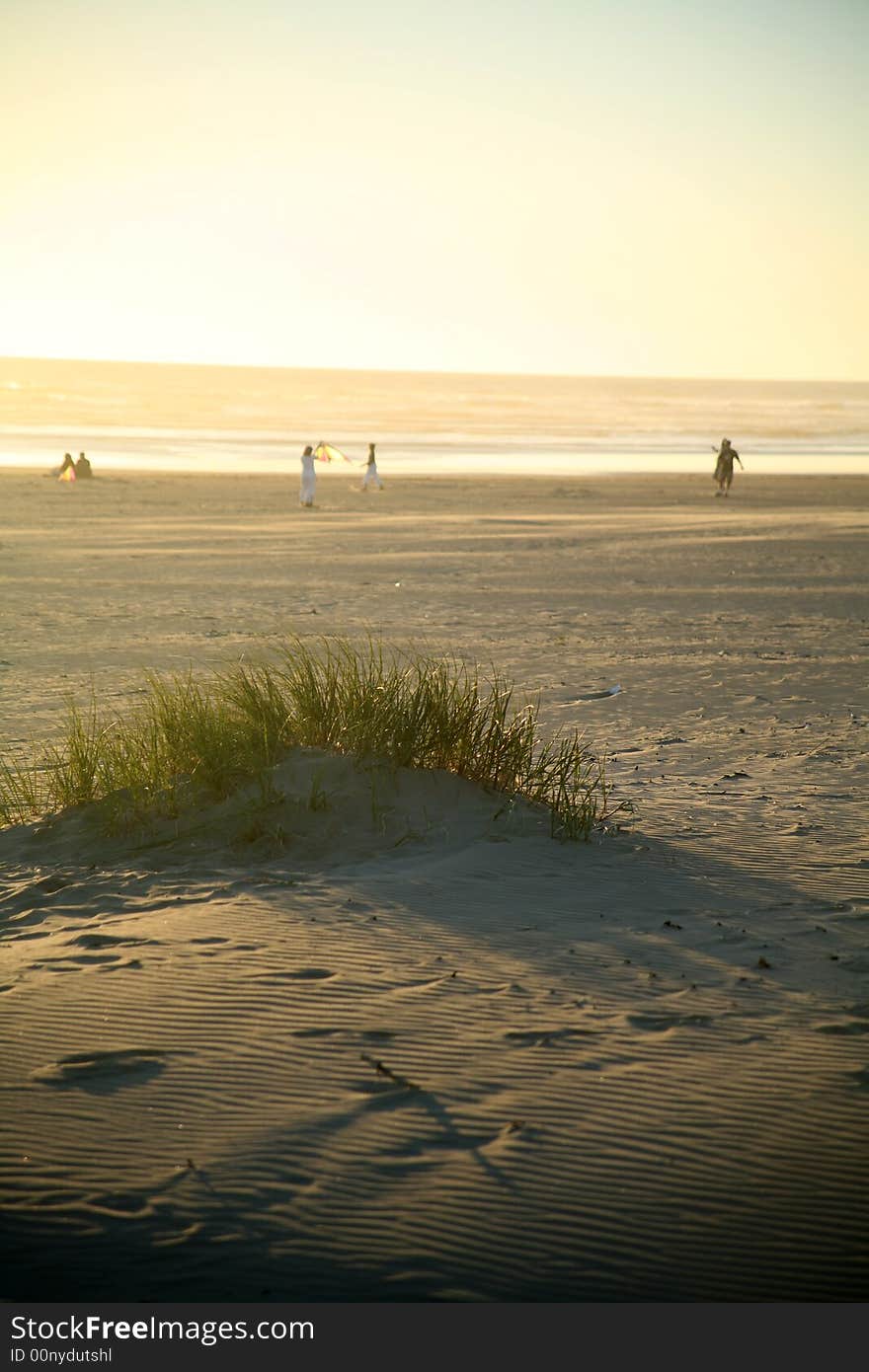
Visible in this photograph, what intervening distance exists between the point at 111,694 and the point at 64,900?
4411 millimetres

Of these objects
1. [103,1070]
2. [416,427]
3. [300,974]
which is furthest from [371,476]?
[416,427]

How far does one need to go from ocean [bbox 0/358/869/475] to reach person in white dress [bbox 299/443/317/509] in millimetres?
12605

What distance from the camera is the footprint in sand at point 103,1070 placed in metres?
4.25

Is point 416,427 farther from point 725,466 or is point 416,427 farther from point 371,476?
point 725,466

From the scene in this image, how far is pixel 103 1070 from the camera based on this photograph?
4.33 metres

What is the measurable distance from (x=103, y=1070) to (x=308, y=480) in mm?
23953

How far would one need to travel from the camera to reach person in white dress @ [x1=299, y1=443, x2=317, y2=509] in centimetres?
2678

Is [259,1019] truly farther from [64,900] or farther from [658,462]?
[658,462]

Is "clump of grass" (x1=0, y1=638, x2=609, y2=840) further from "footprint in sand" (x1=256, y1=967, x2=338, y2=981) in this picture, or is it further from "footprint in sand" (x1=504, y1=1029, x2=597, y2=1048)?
"footprint in sand" (x1=504, y1=1029, x2=597, y2=1048)

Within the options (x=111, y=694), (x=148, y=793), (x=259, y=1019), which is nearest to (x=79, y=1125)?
(x=259, y=1019)

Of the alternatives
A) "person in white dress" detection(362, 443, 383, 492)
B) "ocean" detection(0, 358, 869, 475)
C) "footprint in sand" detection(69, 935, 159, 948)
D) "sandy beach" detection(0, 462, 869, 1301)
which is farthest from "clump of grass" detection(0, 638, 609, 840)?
"ocean" detection(0, 358, 869, 475)
